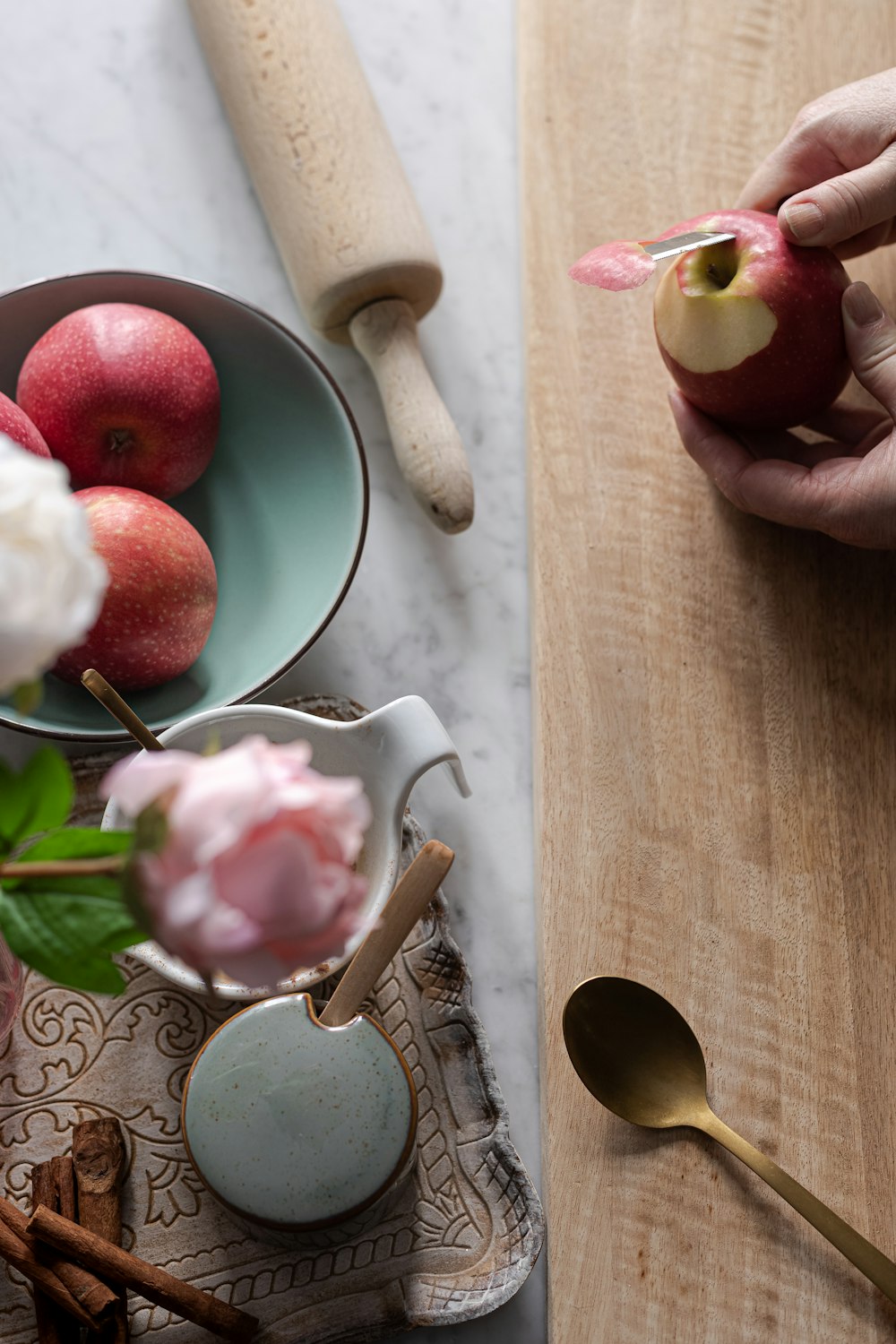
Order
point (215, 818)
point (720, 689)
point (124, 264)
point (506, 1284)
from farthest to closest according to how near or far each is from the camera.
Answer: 1. point (124, 264)
2. point (720, 689)
3. point (506, 1284)
4. point (215, 818)

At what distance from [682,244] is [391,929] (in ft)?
1.66

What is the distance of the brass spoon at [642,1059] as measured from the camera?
2.31 feet

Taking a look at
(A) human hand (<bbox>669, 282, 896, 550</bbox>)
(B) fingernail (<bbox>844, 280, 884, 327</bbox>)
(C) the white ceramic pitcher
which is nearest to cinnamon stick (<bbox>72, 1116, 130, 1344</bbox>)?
(C) the white ceramic pitcher

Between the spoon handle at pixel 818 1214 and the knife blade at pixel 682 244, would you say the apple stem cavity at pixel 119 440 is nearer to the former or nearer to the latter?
the knife blade at pixel 682 244

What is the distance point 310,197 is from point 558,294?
0.21 meters

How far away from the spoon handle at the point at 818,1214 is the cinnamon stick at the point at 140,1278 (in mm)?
318

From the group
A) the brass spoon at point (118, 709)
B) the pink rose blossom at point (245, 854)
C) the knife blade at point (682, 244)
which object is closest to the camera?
the pink rose blossom at point (245, 854)

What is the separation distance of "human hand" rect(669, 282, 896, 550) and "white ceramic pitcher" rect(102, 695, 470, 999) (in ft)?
1.01

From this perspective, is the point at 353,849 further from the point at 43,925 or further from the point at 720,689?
the point at 720,689

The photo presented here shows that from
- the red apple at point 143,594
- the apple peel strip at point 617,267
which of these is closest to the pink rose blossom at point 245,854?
the red apple at point 143,594

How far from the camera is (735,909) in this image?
766mm

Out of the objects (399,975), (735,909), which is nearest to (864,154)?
(735,909)

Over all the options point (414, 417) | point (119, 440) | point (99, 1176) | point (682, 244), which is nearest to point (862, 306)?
point (682, 244)

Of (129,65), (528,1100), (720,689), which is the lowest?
(528,1100)
